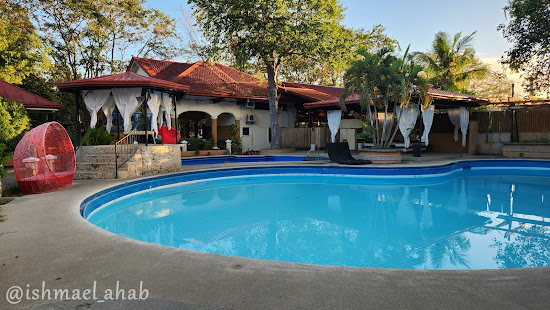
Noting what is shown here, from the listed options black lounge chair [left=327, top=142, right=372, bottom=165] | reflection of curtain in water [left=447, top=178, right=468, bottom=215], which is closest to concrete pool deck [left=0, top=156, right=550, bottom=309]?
reflection of curtain in water [left=447, top=178, right=468, bottom=215]

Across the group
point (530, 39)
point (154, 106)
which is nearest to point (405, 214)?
point (154, 106)

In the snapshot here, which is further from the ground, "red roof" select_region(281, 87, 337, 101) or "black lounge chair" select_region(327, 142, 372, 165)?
"red roof" select_region(281, 87, 337, 101)

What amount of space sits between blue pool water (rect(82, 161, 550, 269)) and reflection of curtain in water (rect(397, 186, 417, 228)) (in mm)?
20

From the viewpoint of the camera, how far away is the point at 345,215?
7219 mm

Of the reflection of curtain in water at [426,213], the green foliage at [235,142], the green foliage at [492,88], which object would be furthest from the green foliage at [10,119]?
the green foliage at [492,88]

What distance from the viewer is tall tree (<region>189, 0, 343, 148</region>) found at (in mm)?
16141

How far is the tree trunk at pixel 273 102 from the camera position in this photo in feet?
60.5

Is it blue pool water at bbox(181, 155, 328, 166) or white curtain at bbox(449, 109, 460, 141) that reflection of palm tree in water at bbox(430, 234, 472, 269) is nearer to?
blue pool water at bbox(181, 155, 328, 166)

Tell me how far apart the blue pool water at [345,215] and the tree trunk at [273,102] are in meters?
6.67

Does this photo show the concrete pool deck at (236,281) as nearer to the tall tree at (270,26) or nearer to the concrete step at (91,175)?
the concrete step at (91,175)

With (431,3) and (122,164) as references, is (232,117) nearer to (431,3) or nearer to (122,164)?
(122,164)

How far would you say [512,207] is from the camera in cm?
777

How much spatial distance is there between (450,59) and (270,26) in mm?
12570

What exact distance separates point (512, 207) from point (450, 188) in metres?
2.53
